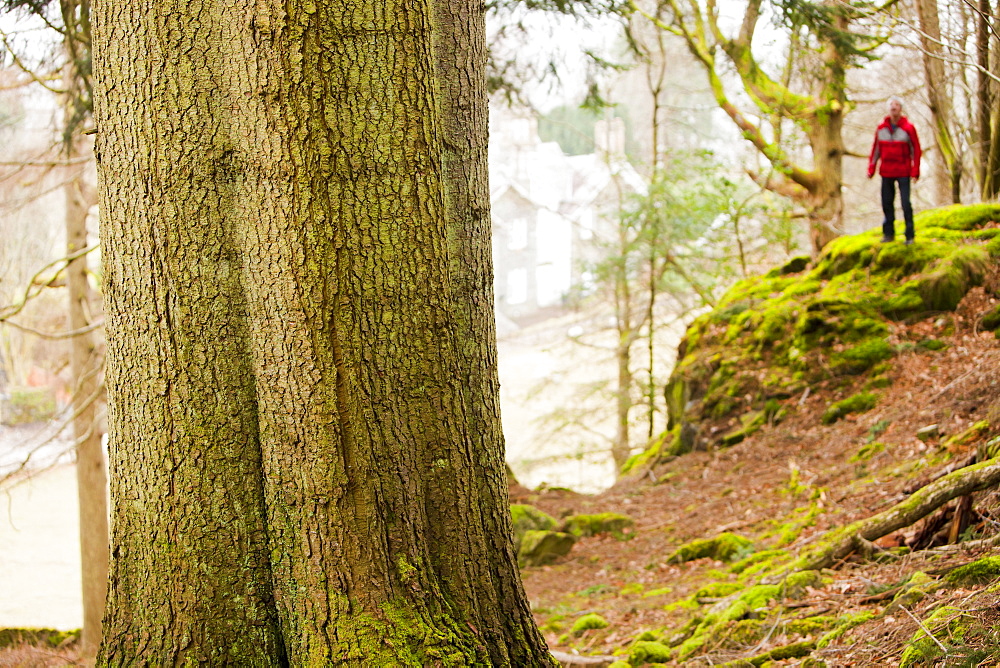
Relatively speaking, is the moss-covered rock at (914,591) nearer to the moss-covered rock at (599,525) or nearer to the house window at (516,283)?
the moss-covered rock at (599,525)

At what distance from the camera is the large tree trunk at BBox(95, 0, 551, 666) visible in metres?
2.27

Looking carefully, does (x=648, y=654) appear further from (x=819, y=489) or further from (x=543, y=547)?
(x=543, y=547)

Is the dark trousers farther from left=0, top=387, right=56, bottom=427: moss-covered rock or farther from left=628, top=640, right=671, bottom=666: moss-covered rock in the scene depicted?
left=0, top=387, right=56, bottom=427: moss-covered rock

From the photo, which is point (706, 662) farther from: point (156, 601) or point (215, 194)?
point (215, 194)

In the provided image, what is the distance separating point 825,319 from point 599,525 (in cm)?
380

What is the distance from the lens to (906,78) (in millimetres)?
12102

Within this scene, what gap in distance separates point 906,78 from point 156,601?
1323 centimetres

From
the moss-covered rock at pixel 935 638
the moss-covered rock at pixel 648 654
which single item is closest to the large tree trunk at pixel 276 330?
the moss-covered rock at pixel 935 638

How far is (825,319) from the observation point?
9180 mm

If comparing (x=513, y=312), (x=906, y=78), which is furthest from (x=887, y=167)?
(x=513, y=312)

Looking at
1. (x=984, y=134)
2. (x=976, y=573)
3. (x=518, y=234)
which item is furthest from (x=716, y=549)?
(x=518, y=234)

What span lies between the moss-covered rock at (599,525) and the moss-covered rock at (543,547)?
31 cm

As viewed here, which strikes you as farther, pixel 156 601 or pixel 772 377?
pixel 772 377

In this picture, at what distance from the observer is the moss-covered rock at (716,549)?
5902 mm
